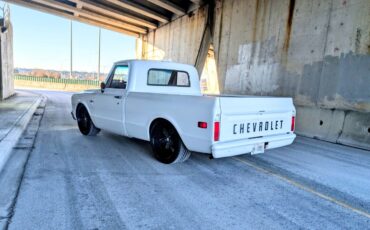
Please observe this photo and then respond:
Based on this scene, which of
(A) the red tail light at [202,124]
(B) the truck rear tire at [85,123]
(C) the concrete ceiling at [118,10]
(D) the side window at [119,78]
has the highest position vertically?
(C) the concrete ceiling at [118,10]

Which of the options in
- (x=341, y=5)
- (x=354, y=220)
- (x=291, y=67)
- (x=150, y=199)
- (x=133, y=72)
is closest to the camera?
(x=354, y=220)

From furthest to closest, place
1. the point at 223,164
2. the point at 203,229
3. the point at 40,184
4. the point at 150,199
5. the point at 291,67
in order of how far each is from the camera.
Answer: the point at 291,67
the point at 223,164
the point at 40,184
the point at 150,199
the point at 203,229

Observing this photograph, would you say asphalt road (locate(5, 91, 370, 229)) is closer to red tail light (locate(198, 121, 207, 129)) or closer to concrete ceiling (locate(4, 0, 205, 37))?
red tail light (locate(198, 121, 207, 129))

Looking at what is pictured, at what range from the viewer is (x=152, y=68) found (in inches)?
215

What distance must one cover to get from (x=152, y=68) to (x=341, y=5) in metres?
5.78

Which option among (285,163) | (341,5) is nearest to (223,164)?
(285,163)

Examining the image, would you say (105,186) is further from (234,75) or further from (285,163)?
(234,75)

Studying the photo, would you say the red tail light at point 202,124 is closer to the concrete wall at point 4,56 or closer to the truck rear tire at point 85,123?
the truck rear tire at point 85,123

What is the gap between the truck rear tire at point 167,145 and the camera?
4398 millimetres

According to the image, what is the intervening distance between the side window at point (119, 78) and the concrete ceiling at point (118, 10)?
9057 millimetres

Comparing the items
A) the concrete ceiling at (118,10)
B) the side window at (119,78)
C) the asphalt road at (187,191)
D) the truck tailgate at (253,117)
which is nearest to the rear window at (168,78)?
the side window at (119,78)

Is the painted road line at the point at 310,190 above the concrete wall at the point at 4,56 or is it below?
below

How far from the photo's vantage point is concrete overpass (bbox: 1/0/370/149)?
6.70m

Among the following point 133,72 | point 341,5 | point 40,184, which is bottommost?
point 40,184
